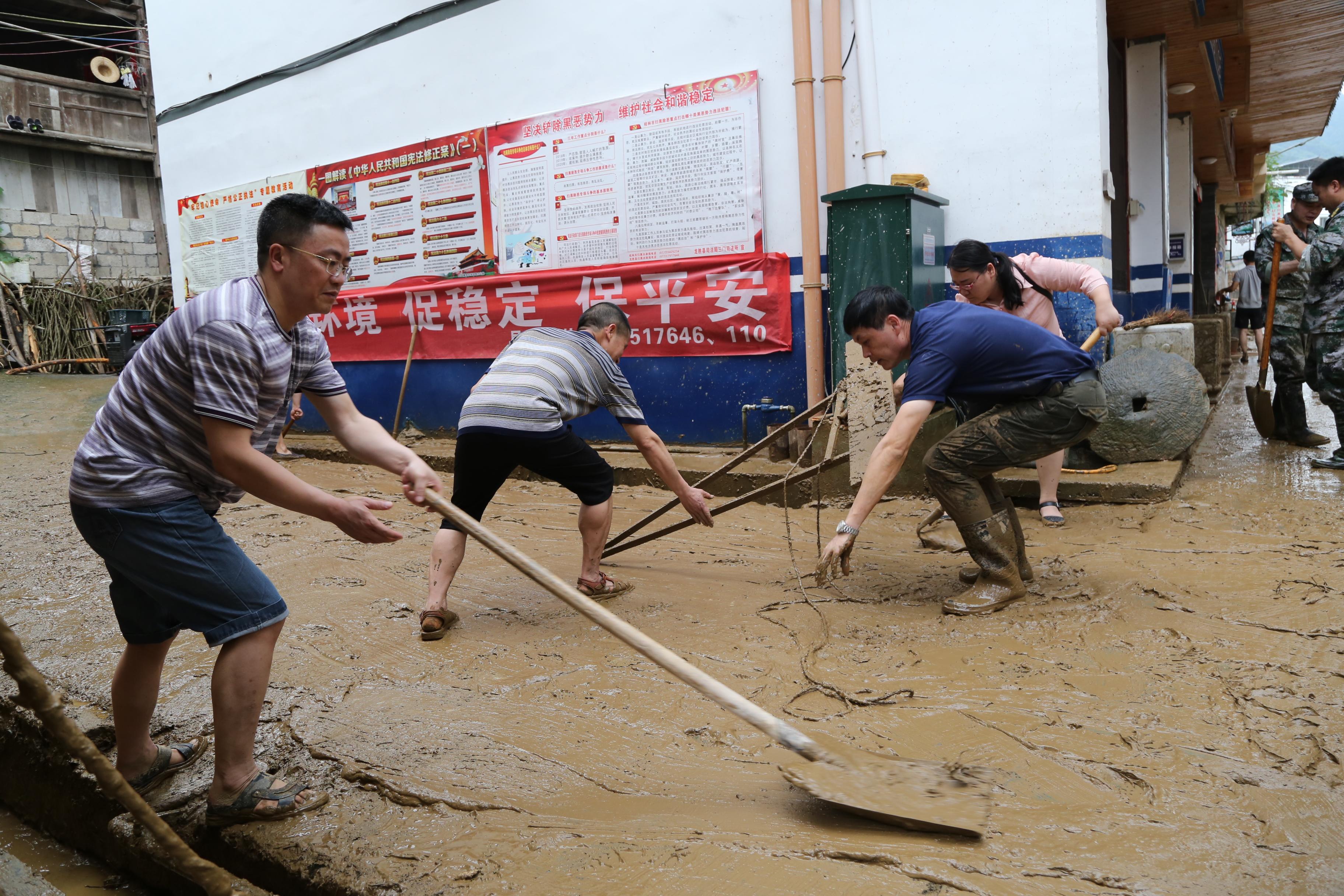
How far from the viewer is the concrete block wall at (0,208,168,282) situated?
14.9m

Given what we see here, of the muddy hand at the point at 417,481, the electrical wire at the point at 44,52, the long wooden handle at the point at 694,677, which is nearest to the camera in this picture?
the long wooden handle at the point at 694,677

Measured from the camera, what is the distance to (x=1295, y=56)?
9.09 meters

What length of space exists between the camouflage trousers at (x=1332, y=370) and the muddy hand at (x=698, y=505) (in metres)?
4.09

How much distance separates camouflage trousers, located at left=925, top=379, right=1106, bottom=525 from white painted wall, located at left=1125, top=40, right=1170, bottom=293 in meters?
5.29

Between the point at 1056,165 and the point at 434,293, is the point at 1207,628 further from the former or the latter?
the point at 434,293

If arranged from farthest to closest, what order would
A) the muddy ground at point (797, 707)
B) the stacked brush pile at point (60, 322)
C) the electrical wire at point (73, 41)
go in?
the electrical wire at point (73, 41), the stacked brush pile at point (60, 322), the muddy ground at point (797, 707)

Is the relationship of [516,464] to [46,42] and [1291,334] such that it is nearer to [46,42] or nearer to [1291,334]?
[1291,334]

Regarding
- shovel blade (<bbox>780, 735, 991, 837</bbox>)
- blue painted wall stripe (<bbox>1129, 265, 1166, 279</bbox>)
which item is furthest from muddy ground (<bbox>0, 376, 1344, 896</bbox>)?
blue painted wall stripe (<bbox>1129, 265, 1166, 279</bbox>)

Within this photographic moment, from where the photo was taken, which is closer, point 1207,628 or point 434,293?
point 1207,628

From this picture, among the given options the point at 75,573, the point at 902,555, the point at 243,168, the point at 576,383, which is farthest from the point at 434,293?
the point at 902,555

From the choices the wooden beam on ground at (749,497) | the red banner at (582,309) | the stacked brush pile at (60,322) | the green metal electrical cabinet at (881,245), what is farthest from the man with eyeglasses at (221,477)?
the stacked brush pile at (60,322)

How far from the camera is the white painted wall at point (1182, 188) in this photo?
1045 cm

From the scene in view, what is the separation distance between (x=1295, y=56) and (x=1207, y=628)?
867 centimetres

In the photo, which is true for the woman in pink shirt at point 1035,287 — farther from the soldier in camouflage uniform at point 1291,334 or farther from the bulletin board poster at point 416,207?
the bulletin board poster at point 416,207
